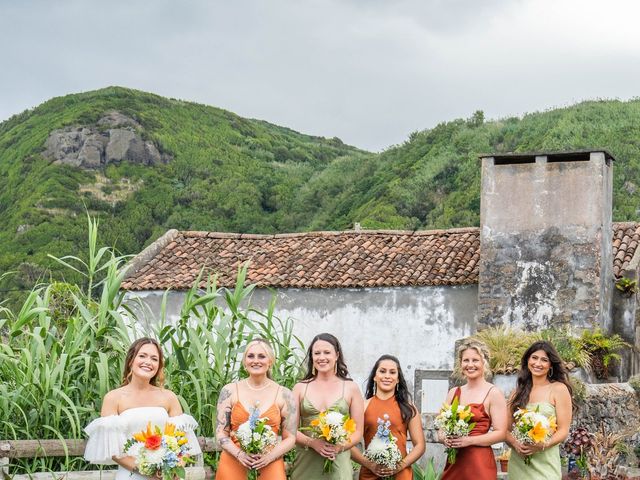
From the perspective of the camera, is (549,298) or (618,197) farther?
(618,197)

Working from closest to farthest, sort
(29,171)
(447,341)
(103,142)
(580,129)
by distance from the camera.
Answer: (447,341)
(580,129)
(29,171)
(103,142)

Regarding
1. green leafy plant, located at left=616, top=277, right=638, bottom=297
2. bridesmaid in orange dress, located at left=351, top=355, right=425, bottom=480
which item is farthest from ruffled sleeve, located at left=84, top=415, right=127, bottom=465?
green leafy plant, located at left=616, top=277, right=638, bottom=297

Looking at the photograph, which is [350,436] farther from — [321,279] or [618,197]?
[618,197]

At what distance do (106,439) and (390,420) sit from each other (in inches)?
82.1

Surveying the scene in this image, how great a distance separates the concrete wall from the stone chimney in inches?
38.0

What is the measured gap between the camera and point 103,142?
61094 mm

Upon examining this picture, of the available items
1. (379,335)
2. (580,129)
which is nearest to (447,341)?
(379,335)

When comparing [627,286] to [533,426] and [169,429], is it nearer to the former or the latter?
[533,426]

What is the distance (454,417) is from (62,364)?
9.33ft

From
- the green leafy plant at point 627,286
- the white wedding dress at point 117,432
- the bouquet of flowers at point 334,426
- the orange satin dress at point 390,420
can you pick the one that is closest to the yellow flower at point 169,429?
the white wedding dress at point 117,432

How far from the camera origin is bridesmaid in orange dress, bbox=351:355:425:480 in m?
7.88

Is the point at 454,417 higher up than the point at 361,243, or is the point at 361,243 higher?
the point at 361,243

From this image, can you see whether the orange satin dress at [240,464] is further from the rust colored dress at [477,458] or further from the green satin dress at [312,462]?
the rust colored dress at [477,458]

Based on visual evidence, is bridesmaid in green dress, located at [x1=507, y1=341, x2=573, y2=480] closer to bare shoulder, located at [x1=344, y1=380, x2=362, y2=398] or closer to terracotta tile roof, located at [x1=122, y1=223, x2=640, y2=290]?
bare shoulder, located at [x1=344, y1=380, x2=362, y2=398]
